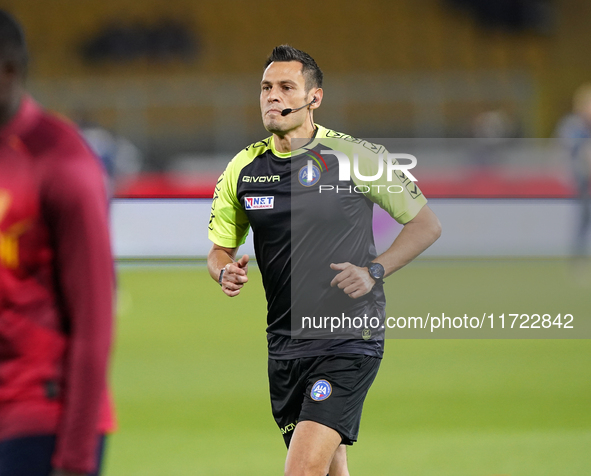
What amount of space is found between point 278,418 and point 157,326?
18.7 feet

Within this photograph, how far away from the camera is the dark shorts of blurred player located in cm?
171

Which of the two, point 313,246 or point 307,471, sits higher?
point 313,246

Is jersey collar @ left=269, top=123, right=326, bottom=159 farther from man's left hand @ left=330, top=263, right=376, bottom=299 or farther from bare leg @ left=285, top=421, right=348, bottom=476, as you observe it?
bare leg @ left=285, top=421, right=348, bottom=476

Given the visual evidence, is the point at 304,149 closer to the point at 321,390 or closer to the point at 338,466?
the point at 321,390

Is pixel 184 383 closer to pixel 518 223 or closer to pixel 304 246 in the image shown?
pixel 304 246

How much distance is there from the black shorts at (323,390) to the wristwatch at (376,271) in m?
0.32

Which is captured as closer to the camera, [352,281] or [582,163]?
[352,281]

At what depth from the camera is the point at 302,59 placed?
373 centimetres

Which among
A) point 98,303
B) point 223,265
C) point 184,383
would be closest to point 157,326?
point 184,383

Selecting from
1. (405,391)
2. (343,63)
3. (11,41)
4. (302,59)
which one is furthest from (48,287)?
(343,63)

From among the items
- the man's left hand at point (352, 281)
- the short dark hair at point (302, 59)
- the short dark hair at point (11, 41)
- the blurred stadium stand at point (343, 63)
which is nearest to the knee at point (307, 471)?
the man's left hand at point (352, 281)

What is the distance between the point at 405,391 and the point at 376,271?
3.29 m

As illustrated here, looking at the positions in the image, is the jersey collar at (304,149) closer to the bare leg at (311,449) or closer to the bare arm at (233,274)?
the bare arm at (233,274)

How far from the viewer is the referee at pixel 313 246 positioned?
3.29 m
